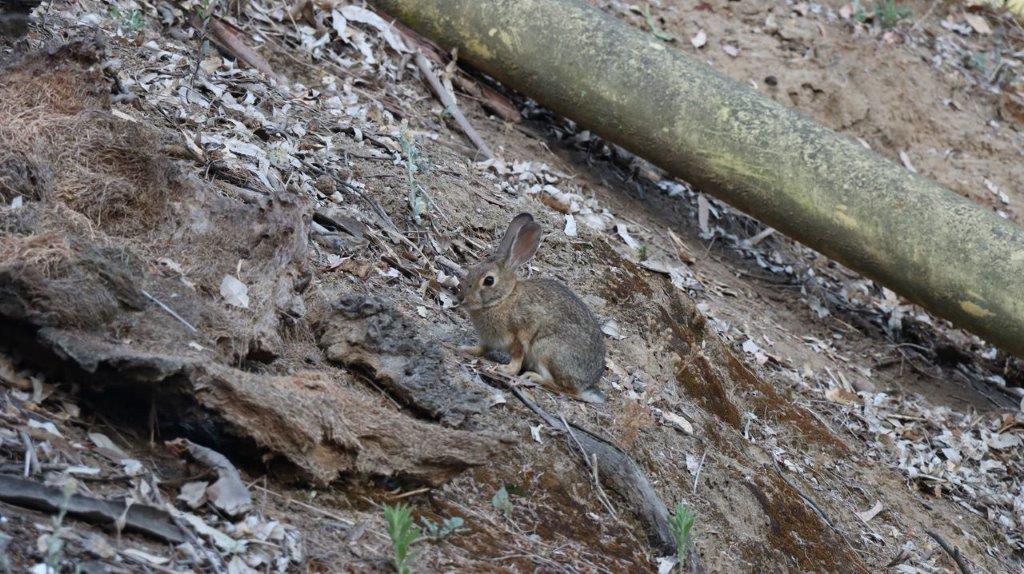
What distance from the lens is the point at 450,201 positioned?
7074 mm

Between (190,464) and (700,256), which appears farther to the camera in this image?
(700,256)

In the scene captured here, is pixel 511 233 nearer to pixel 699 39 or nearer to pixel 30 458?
pixel 30 458

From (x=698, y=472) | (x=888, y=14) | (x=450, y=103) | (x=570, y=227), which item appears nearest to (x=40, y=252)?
(x=698, y=472)

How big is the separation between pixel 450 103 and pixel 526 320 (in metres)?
3.08

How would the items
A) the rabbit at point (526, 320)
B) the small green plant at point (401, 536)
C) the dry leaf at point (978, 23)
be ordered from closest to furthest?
the small green plant at point (401, 536), the rabbit at point (526, 320), the dry leaf at point (978, 23)

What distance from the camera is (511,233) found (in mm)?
6000

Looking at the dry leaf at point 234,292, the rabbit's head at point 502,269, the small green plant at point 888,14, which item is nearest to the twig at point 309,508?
the dry leaf at point 234,292

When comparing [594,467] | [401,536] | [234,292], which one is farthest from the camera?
[594,467]

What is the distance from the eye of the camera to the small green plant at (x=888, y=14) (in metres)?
11.6

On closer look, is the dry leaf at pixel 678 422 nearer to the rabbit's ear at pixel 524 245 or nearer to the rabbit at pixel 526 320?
the rabbit at pixel 526 320

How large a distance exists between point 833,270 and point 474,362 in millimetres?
5169

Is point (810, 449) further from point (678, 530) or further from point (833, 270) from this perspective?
point (833, 270)

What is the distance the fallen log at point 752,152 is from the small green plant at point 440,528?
5.05m

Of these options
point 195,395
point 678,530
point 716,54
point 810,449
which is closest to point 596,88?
point 716,54
